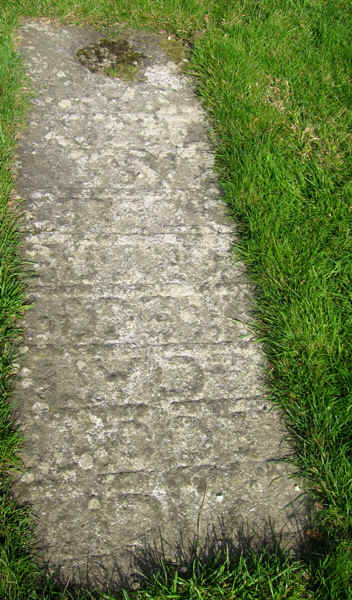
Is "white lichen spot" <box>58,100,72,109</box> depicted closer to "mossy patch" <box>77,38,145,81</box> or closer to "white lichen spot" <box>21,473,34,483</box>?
"mossy patch" <box>77,38,145,81</box>

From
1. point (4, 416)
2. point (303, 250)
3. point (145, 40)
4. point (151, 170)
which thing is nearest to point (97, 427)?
point (4, 416)

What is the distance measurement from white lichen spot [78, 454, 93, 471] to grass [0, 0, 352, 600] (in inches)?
10.5

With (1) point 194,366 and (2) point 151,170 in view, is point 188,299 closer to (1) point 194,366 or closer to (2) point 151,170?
(1) point 194,366

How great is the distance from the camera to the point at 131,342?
2713 mm

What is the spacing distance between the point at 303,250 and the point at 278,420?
1.02 metres

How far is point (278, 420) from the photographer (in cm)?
252

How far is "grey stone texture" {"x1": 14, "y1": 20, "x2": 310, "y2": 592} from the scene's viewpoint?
224 centimetres

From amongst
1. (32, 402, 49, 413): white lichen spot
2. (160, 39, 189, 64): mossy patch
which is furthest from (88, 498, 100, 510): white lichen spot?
(160, 39, 189, 64): mossy patch

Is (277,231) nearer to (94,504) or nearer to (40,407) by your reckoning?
(40,407)

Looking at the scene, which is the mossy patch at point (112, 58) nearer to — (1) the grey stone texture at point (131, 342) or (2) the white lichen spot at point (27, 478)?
(1) the grey stone texture at point (131, 342)

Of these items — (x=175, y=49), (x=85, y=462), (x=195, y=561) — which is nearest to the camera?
(x=195, y=561)

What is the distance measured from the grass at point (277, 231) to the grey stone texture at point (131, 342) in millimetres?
95

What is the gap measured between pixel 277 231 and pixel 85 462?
166 centimetres

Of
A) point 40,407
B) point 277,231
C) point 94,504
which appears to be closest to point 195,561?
point 94,504
